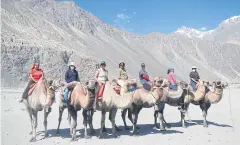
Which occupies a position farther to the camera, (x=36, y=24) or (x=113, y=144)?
(x=36, y=24)

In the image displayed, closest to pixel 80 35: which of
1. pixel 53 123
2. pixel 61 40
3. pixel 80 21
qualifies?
pixel 80 21

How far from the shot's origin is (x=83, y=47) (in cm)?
10119

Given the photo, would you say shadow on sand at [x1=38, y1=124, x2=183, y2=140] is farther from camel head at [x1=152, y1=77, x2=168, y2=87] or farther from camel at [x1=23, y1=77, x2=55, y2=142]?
camel head at [x1=152, y1=77, x2=168, y2=87]

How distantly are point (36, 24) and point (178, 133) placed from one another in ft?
294

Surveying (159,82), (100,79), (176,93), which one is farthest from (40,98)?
(176,93)

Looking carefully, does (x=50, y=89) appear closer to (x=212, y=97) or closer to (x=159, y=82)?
(x=159, y=82)

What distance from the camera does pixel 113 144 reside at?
12.4 m

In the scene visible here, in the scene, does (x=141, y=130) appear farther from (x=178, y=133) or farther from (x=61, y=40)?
(x=61, y=40)

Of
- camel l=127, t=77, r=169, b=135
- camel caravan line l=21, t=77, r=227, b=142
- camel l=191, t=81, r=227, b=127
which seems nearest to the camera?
camel caravan line l=21, t=77, r=227, b=142

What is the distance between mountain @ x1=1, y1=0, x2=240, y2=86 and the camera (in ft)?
236

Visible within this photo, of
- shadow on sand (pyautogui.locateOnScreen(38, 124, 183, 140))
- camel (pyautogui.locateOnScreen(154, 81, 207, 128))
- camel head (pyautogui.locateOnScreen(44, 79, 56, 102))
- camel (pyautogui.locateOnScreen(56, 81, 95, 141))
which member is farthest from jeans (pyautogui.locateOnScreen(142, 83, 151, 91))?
camel head (pyautogui.locateOnScreen(44, 79, 56, 102))

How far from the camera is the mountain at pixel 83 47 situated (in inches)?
2837

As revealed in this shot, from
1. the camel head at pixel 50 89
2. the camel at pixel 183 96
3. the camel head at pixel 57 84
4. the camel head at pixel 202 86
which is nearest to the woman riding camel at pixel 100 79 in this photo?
the camel head at pixel 57 84

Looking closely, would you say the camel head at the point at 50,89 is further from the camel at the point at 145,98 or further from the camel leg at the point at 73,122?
the camel at the point at 145,98
